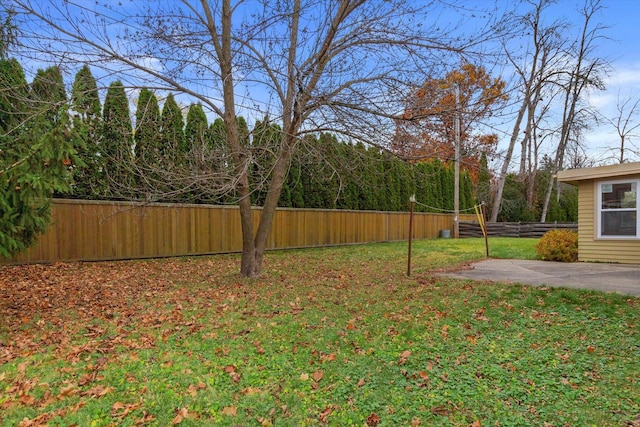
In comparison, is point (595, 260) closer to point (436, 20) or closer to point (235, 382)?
point (436, 20)

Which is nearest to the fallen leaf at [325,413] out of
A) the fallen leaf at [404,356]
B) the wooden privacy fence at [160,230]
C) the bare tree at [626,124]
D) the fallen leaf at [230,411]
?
the fallen leaf at [230,411]

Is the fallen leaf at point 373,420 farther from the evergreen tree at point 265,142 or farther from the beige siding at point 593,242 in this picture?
the beige siding at point 593,242

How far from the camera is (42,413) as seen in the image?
2680mm

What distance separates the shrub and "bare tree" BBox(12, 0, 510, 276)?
5609mm

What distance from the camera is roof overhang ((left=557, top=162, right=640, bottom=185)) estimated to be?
26.5ft

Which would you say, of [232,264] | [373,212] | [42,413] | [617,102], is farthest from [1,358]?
[617,102]

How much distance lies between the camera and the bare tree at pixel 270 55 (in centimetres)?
556

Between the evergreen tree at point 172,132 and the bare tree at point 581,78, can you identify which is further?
the bare tree at point 581,78

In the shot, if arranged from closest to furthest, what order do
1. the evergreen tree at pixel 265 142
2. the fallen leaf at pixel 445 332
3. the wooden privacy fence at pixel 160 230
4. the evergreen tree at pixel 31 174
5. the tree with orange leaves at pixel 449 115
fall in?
the evergreen tree at pixel 31 174 → the fallen leaf at pixel 445 332 → the tree with orange leaves at pixel 449 115 → the evergreen tree at pixel 265 142 → the wooden privacy fence at pixel 160 230

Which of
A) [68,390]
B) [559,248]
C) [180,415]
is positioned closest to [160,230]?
[68,390]

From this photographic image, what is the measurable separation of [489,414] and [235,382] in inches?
75.5

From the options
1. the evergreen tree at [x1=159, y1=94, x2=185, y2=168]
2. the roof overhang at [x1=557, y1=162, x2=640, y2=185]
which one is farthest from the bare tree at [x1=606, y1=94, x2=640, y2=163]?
the evergreen tree at [x1=159, y1=94, x2=185, y2=168]

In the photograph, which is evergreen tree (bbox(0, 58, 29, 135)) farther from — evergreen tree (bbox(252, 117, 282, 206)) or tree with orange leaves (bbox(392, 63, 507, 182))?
tree with orange leaves (bbox(392, 63, 507, 182))

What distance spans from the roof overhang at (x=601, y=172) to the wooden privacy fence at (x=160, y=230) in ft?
23.5
